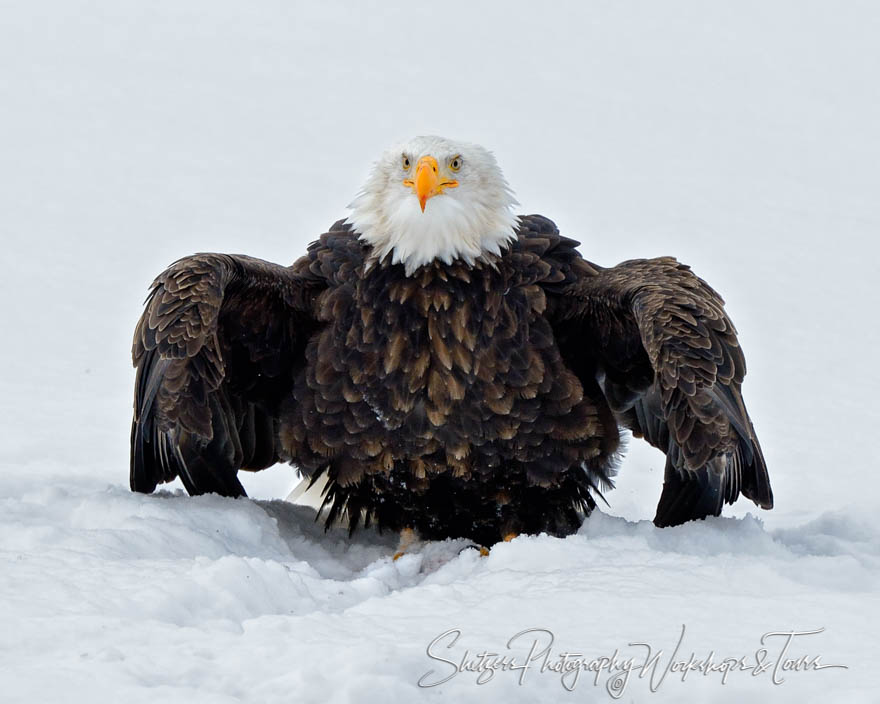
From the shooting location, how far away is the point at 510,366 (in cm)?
582

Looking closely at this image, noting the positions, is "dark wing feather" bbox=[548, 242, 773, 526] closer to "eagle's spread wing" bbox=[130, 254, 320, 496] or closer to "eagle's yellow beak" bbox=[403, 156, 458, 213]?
"eagle's yellow beak" bbox=[403, 156, 458, 213]

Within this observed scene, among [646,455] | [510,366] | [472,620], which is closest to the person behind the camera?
[472,620]

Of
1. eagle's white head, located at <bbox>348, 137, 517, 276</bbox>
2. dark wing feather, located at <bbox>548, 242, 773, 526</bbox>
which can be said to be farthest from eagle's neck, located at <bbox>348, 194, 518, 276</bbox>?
dark wing feather, located at <bbox>548, 242, 773, 526</bbox>

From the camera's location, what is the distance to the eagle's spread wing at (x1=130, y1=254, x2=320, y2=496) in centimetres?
562

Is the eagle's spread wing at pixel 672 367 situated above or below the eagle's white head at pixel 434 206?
below

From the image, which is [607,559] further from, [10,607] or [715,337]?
[10,607]

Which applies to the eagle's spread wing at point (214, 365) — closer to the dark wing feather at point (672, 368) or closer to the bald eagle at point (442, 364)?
the bald eagle at point (442, 364)

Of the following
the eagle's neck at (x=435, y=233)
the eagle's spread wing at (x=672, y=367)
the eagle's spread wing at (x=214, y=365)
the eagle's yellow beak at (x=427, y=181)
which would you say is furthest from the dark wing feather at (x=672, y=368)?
the eagle's spread wing at (x=214, y=365)

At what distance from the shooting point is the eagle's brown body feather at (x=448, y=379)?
5617 mm

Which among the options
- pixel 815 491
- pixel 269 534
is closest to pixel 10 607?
pixel 269 534

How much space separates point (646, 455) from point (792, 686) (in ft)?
17.2

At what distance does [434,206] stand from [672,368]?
51.6 inches

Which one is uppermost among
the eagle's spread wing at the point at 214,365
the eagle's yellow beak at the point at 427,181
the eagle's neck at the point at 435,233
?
the eagle's yellow beak at the point at 427,181

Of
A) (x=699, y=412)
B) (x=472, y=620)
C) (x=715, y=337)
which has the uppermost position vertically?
(x=715, y=337)
